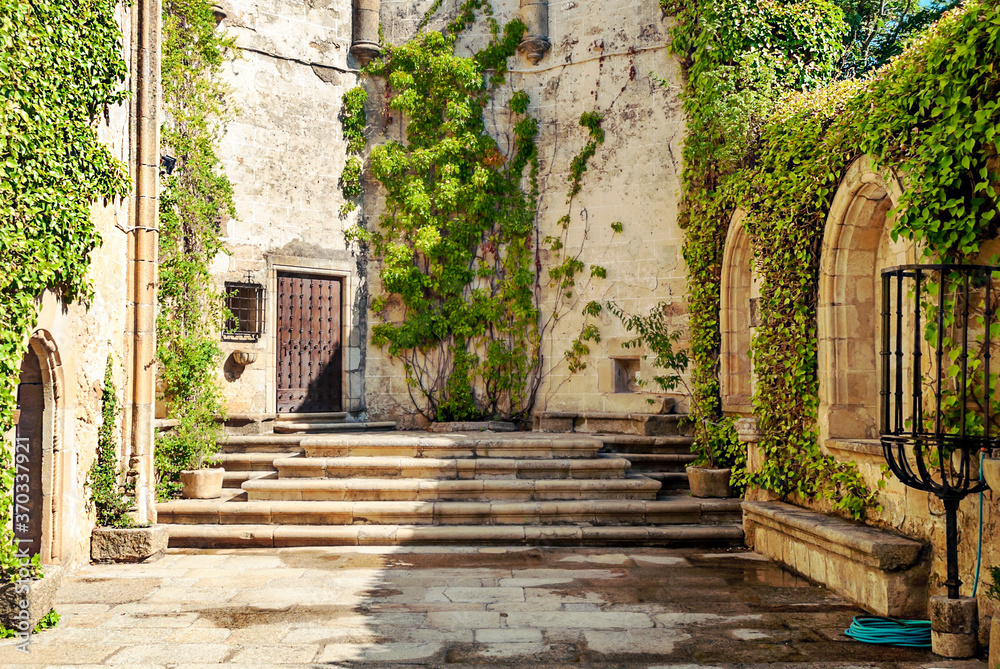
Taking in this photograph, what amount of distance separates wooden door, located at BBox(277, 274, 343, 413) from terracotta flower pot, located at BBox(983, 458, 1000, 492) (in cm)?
826

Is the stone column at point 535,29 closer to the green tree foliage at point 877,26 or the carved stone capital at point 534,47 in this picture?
the carved stone capital at point 534,47

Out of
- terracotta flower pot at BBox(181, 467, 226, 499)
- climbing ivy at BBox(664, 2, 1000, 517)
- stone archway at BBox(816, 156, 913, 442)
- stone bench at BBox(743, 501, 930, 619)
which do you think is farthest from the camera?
terracotta flower pot at BBox(181, 467, 226, 499)

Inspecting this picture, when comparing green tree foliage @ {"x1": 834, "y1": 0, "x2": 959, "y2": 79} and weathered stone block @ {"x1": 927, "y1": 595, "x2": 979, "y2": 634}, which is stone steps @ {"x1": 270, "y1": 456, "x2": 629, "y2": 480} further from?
green tree foliage @ {"x1": 834, "y1": 0, "x2": 959, "y2": 79}

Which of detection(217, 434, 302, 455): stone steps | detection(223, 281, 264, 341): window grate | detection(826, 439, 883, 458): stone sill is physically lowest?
detection(217, 434, 302, 455): stone steps

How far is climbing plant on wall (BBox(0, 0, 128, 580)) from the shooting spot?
4.66m

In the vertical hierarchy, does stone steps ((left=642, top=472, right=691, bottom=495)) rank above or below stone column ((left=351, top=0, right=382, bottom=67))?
below

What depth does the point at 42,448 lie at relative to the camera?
576cm

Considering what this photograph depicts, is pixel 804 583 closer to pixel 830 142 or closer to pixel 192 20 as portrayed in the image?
pixel 830 142

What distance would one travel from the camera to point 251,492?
7754 mm

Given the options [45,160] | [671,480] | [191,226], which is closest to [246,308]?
[191,226]

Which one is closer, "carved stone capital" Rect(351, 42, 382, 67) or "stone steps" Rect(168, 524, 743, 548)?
"stone steps" Rect(168, 524, 743, 548)

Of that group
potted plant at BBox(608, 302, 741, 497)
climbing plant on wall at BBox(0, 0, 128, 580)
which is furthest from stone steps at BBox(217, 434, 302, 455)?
potted plant at BBox(608, 302, 741, 497)

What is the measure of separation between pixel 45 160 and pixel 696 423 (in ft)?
21.6

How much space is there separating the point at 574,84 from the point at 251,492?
6.72 m
